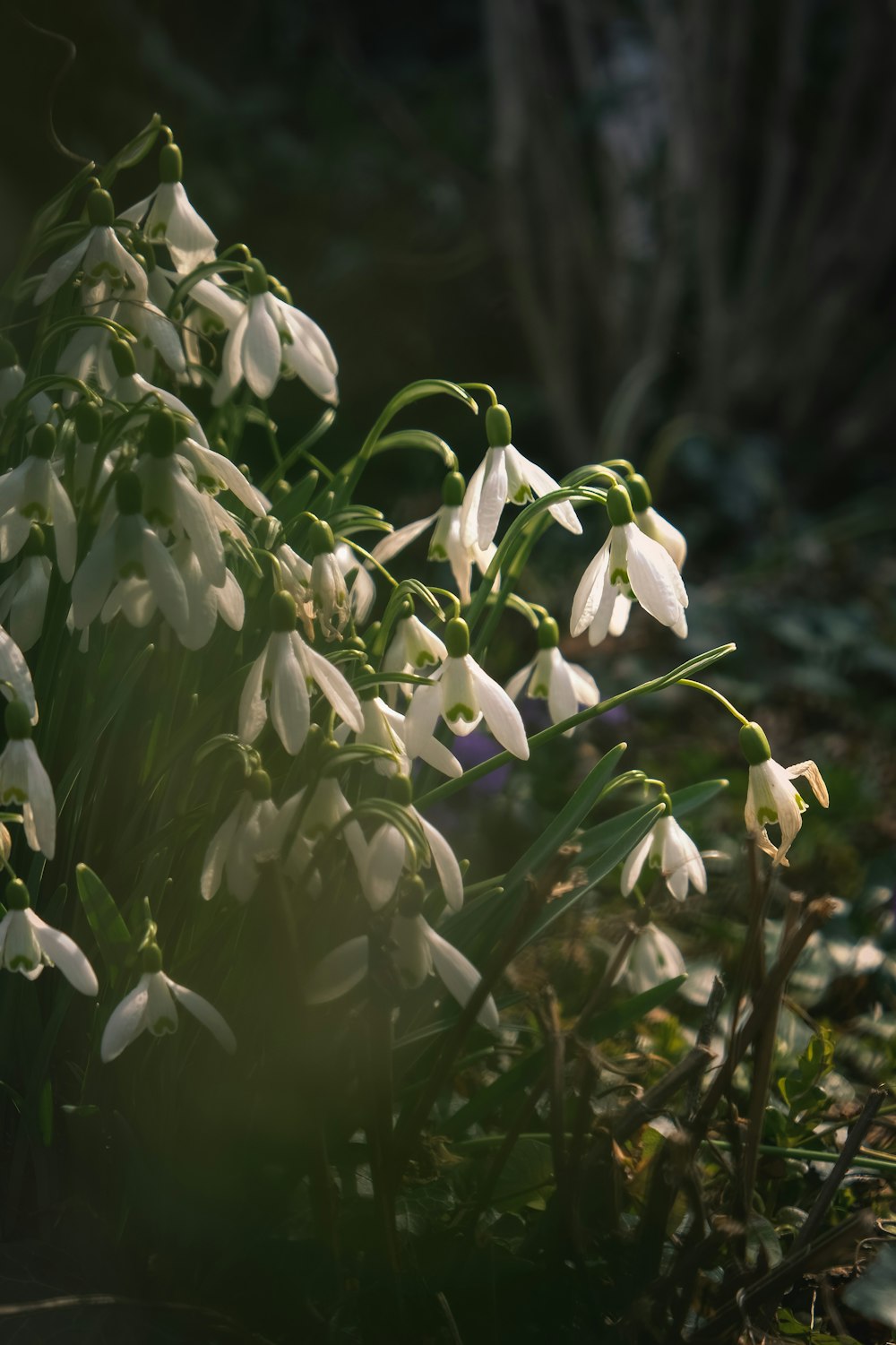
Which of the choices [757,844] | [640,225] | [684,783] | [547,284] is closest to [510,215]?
[547,284]

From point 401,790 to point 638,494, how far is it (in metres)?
0.36

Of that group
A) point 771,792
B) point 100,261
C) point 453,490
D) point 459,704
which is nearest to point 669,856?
point 771,792

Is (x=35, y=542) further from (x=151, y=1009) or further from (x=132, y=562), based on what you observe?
(x=151, y=1009)

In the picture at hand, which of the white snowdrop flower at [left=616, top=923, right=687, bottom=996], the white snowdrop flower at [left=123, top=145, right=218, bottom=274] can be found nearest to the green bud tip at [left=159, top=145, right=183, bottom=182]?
the white snowdrop flower at [left=123, top=145, right=218, bottom=274]

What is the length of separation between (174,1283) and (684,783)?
181 cm

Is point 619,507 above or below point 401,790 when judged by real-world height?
above

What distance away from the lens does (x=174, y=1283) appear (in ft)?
3.20

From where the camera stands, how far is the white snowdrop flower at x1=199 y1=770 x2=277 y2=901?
0.88 m

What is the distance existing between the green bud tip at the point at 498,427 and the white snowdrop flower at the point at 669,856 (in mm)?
350

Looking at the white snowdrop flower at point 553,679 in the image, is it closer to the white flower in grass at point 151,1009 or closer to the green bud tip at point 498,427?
the green bud tip at point 498,427

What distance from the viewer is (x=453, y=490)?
3.67 ft

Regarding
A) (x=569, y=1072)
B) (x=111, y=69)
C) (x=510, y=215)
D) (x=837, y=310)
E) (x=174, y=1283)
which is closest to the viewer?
(x=174, y=1283)

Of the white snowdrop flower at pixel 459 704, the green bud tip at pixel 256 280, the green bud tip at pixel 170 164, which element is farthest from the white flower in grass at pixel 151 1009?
the green bud tip at pixel 170 164

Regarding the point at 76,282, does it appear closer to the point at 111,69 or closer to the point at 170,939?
the point at 170,939
